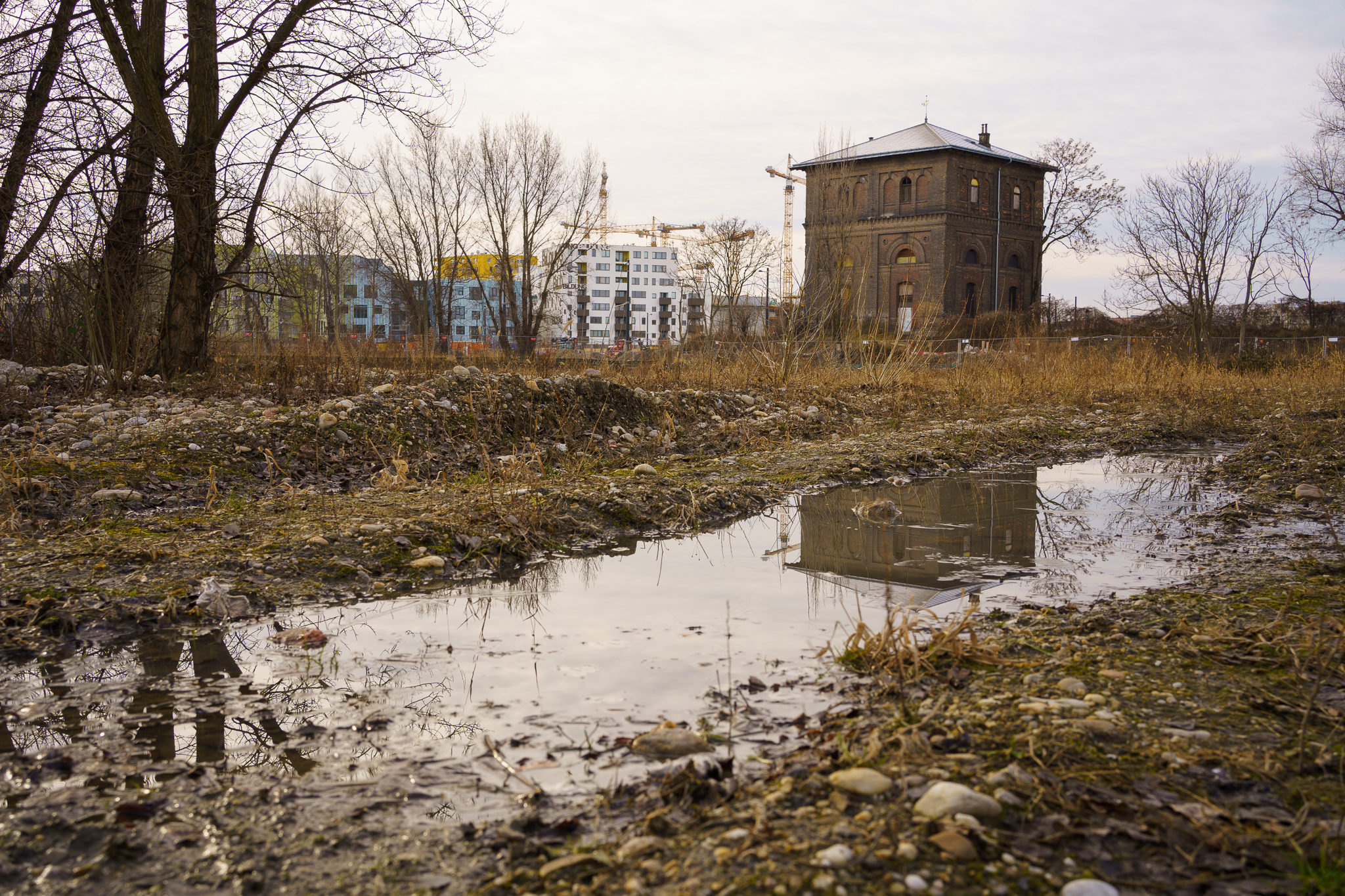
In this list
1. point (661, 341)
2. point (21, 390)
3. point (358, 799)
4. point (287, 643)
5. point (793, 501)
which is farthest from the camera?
point (661, 341)

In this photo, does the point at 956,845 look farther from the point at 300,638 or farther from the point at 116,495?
the point at 116,495

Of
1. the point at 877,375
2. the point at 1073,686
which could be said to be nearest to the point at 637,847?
the point at 1073,686

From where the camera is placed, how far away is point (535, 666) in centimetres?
279

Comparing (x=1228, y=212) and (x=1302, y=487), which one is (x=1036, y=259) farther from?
(x=1302, y=487)

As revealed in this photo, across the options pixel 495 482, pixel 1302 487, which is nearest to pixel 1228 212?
pixel 1302 487

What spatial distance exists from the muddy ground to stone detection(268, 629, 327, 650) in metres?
0.35

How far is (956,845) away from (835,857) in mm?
238

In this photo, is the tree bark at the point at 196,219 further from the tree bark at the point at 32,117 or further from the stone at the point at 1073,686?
the stone at the point at 1073,686

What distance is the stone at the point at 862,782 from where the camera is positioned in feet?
5.99

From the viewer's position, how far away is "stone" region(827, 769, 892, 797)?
5.99 feet

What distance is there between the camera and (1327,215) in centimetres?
2417

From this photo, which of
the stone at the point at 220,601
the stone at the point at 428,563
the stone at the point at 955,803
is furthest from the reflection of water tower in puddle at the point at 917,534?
the stone at the point at 220,601

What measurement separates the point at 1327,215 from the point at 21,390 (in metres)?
31.1

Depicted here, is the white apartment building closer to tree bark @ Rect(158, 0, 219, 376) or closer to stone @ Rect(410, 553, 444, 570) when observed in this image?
tree bark @ Rect(158, 0, 219, 376)
